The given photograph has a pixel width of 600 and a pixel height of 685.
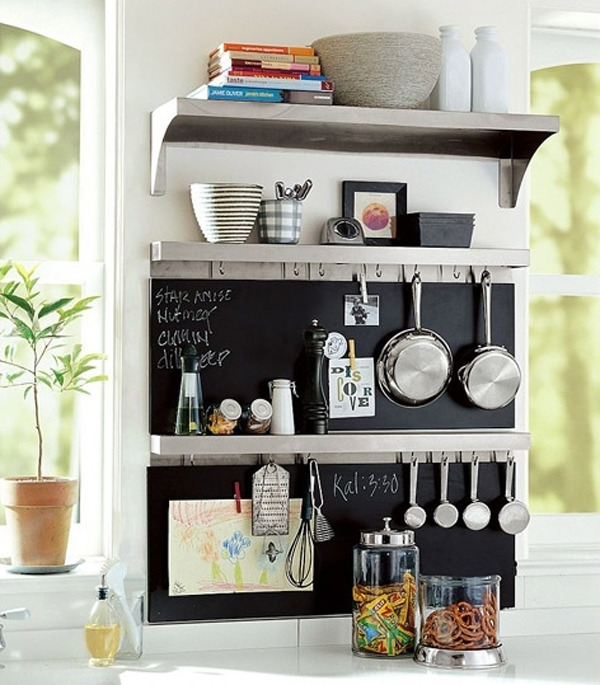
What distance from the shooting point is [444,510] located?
113 inches

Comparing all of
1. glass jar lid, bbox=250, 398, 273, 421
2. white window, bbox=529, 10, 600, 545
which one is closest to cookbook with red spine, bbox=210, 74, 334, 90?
glass jar lid, bbox=250, 398, 273, 421

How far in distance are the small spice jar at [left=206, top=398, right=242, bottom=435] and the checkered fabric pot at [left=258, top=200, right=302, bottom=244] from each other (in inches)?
13.7

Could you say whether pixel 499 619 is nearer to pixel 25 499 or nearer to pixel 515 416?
pixel 515 416

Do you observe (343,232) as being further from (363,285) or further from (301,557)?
(301,557)

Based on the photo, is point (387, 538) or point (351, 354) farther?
point (351, 354)

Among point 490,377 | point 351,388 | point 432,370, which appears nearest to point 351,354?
point 351,388

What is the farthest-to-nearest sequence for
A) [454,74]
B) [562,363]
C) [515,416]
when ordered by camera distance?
[562,363] → [515,416] → [454,74]

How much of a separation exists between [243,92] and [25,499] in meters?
0.94

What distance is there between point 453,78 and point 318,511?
0.96 m

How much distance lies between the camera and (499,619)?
2.82 m

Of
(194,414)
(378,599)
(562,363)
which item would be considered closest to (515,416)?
(562,363)

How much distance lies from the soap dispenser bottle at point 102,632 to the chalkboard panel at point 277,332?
1.22ft

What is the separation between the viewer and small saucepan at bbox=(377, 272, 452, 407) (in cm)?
282

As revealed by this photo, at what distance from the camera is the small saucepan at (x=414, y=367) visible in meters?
2.82
